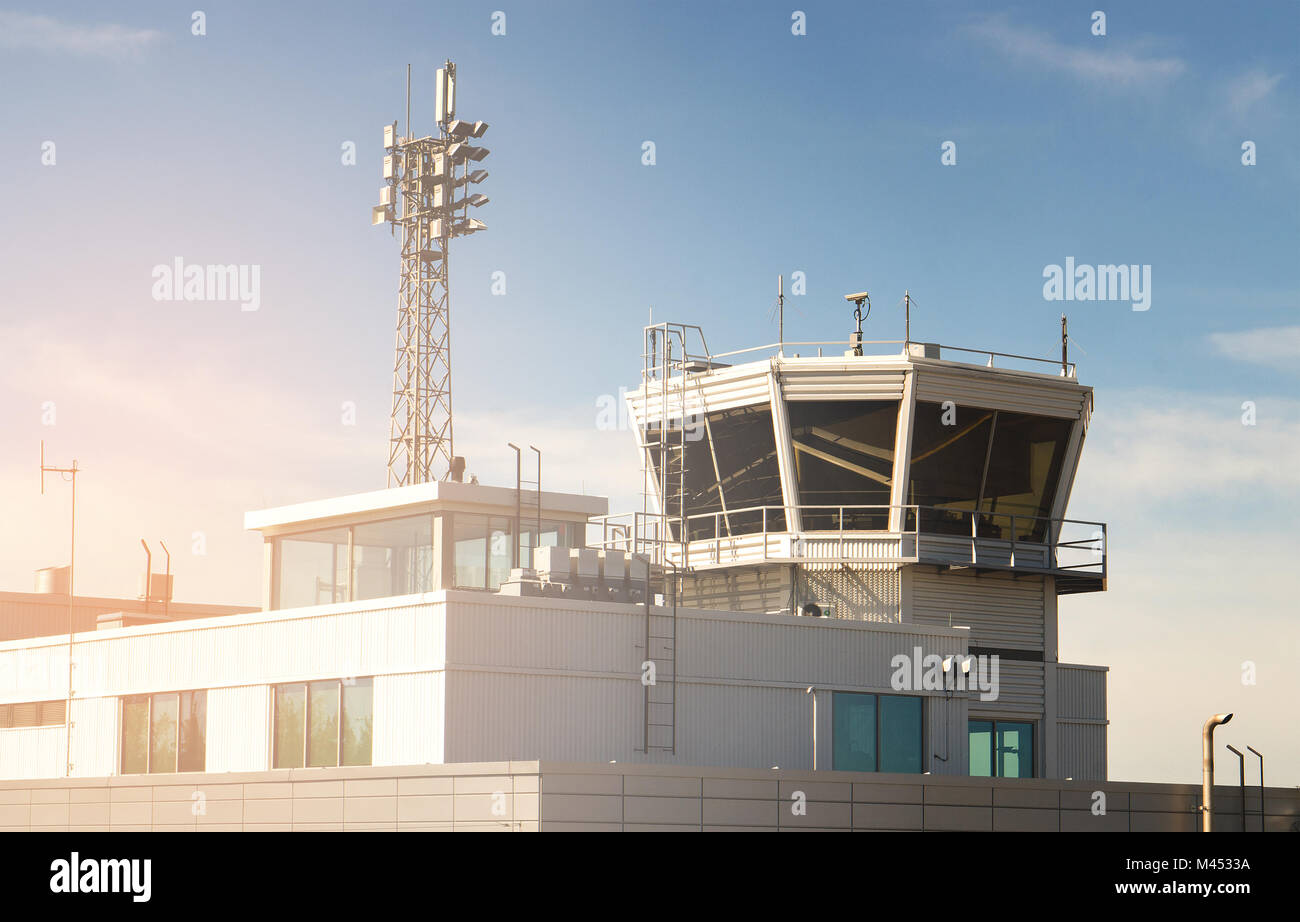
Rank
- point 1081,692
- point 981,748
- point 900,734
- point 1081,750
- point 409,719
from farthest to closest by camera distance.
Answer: point 1081,692, point 1081,750, point 981,748, point 900,734, point 409,719

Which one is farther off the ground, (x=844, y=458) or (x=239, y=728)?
(x=844, y=458)

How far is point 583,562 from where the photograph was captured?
127 feet

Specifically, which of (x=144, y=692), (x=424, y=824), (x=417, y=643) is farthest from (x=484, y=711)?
(x=144, y=692)

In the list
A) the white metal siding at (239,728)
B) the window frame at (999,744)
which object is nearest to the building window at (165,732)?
the white metal siding at (239,728)

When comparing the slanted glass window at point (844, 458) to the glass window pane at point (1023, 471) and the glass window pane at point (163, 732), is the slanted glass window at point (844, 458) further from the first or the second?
the glass window pane at point (163, 732)

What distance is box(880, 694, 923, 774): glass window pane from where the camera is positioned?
40.1 meters

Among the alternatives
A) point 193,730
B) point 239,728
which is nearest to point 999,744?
point 239,728

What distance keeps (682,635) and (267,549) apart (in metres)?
11.3

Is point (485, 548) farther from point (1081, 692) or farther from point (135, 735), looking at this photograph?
point (1081, 692)

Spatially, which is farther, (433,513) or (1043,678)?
(1043,678)

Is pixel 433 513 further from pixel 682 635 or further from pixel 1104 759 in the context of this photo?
pixel 1104 759

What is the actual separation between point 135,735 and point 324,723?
663cm

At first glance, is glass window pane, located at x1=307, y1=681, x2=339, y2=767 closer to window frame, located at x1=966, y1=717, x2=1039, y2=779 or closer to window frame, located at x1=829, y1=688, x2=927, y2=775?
window frame, located at x1=829, y1=688, x2=927, y2=775

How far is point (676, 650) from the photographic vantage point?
3766cm
